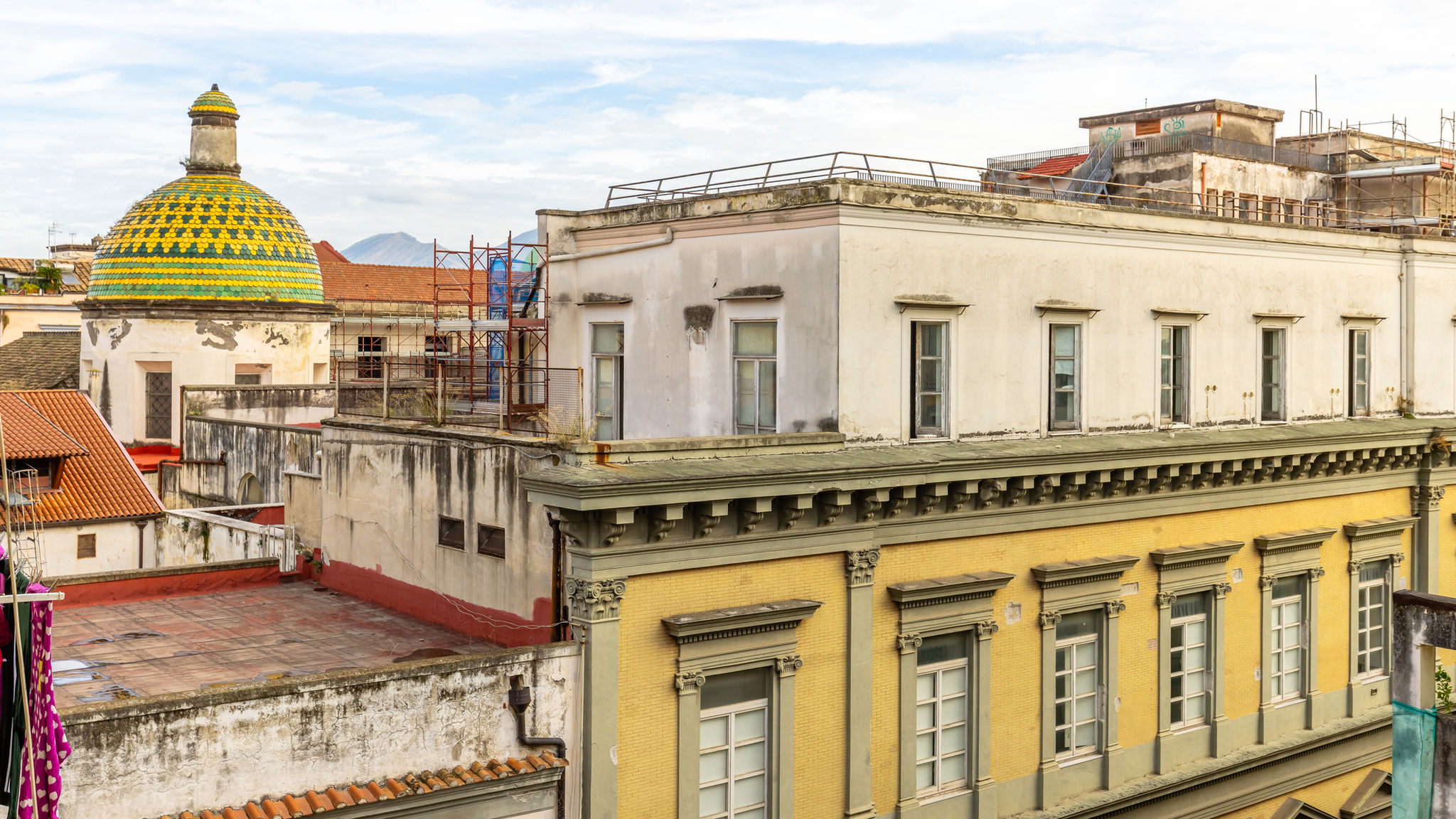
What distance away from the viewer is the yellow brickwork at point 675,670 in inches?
550

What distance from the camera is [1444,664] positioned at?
22.7 meters

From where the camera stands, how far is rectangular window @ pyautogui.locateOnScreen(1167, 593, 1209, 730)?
19.5 meters

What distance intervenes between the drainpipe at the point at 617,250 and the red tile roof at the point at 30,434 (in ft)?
49.5

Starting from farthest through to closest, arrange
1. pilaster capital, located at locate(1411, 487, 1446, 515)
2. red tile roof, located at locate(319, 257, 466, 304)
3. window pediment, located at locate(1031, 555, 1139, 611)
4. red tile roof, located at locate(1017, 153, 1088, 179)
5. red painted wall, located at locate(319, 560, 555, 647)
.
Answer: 1. red tile roof, located at locate(319, 257, 466, 304)
2. red tile roof, located at locate(1017, 153, 1088, 179)
3. pilaster capital, located at locate(1411, 487, 1446, 515)
4. window pediment, located at locate(1031, 555, 1139, 611)
5. red painted wall, located at locate(319, 560, 555, 647)

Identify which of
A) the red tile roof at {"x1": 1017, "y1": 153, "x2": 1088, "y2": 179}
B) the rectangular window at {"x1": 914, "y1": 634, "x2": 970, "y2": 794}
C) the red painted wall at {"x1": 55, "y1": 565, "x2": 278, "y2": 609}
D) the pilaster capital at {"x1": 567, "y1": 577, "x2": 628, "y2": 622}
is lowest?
the rectangular window at {"x1": 914, "y1": 634, "x2": 970, "y2": 794}

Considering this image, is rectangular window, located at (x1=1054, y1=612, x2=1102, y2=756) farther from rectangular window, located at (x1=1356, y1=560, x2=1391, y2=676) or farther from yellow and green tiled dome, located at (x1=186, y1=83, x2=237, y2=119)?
yellow and green tiled dome, located at (x1=186, y1=83, x2=237, y2=119)

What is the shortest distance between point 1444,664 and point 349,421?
17885 mm

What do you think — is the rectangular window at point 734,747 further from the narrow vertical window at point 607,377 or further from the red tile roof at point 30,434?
the red tile roof at point 30,434

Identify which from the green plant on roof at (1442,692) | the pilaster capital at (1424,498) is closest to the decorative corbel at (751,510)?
the green plant on roof at (1442,692)

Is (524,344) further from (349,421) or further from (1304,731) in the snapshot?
(1304,731)

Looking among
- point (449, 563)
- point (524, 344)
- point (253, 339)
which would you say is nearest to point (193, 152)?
point (253, 339)

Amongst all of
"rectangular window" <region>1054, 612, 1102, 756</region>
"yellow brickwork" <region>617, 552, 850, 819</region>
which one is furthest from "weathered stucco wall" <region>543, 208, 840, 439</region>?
"rectangular window" <region>1054, 612, 1102, 756</region>

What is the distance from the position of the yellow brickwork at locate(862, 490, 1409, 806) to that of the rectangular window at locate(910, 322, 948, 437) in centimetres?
140

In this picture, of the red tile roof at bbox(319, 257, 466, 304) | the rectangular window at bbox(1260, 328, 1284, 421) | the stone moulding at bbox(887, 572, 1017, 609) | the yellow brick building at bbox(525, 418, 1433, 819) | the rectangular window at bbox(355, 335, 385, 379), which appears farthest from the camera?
the red tile roof at bbox(319, 257, 466, 304)
